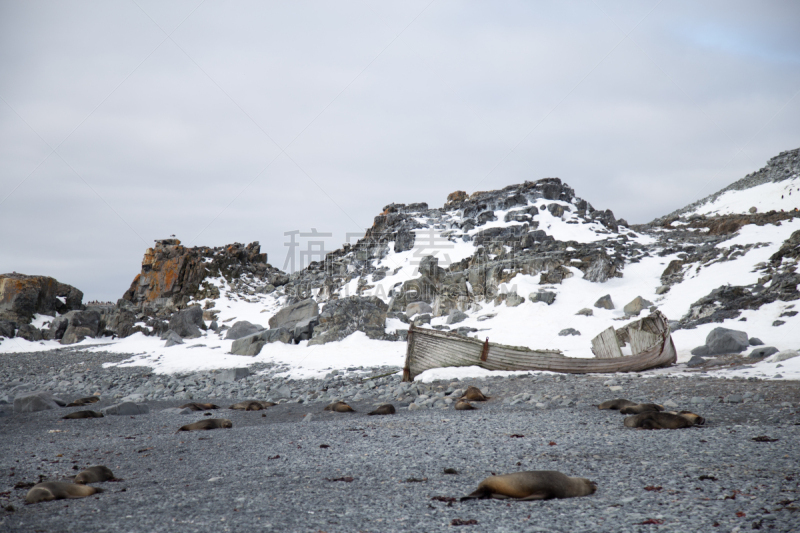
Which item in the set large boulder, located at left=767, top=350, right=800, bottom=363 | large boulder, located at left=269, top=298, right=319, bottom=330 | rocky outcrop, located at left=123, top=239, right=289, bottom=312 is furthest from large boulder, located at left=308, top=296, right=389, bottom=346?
rocky outcrop, located at left=123, top=239, right=289, bottom=312

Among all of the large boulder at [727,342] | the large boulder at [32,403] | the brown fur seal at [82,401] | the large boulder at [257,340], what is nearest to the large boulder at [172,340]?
the large boulder at [257,340]

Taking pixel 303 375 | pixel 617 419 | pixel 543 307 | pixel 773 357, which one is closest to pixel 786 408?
pixel 617 419

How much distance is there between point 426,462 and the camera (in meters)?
5.01

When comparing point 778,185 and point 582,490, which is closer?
point 582,490

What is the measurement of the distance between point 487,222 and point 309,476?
35.1 m

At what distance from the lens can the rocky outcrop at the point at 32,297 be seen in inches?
1178

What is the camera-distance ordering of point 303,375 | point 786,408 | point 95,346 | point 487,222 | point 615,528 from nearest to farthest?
point 615,528 → point 786,408 → point 303,375 → point 95,346 → point 487,222

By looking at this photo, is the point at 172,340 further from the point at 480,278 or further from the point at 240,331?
the point at 480,278

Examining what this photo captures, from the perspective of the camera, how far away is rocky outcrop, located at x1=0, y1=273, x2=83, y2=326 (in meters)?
29.9

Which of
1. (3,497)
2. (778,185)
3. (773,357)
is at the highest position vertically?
(778,185)

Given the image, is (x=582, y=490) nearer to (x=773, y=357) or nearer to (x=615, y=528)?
(x=615, y=528)

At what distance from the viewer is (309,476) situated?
463cm

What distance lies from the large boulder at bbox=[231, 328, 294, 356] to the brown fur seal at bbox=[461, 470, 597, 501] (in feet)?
50.0

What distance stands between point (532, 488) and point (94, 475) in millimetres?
4462
